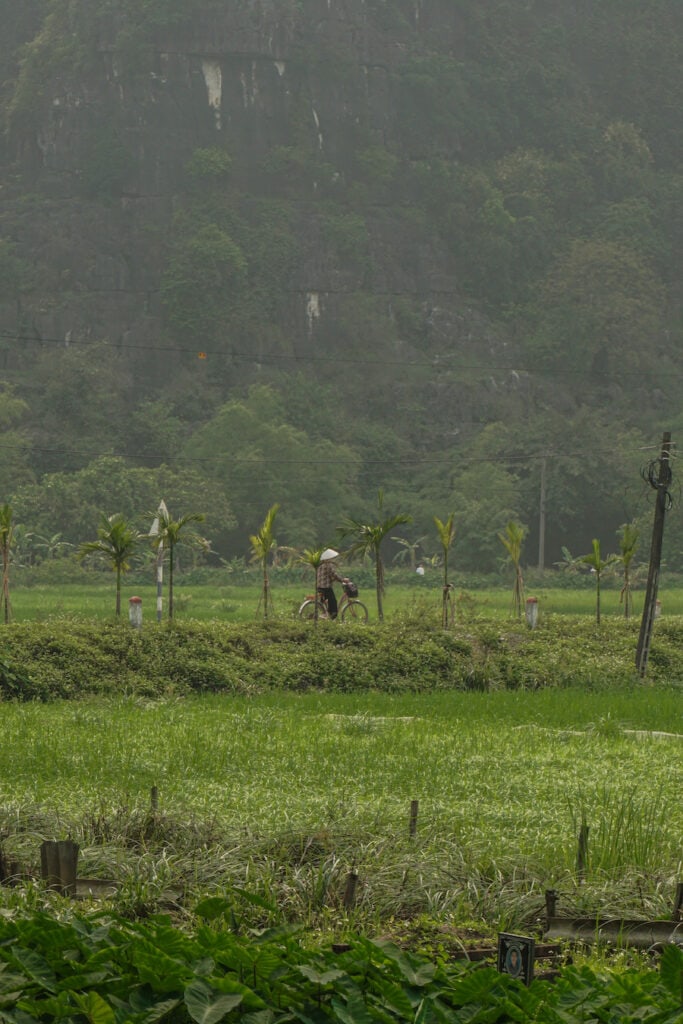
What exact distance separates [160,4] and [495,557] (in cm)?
4412

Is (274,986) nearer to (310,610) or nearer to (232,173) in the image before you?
(310,610)

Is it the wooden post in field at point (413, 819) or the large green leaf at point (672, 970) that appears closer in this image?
the large green leaf at point (672, 970)

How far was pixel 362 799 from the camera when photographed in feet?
34.7

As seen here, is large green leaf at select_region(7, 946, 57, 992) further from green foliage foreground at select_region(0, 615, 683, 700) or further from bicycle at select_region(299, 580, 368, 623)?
bicycle at select_region(299, 580, 368, 623)

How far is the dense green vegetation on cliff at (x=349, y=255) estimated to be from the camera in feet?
201

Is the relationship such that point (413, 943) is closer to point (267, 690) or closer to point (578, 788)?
point (578, 788)

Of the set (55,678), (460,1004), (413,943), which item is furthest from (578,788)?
(55,678)

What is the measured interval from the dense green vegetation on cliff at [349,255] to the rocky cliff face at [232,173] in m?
0.16

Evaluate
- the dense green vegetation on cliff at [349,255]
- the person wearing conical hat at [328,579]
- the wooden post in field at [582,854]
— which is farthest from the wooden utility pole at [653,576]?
the dense green vegetation on cliff at [349,255]

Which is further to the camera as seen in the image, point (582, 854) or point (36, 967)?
point (582, 854)

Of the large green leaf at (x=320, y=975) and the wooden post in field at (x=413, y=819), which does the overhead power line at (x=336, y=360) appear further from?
the large green leaf at (x=320, y=975)

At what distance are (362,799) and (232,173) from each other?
75360mm

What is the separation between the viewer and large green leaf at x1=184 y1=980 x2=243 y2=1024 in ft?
14.7

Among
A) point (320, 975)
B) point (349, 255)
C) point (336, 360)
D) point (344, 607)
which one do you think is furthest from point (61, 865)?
point (349, 255)
